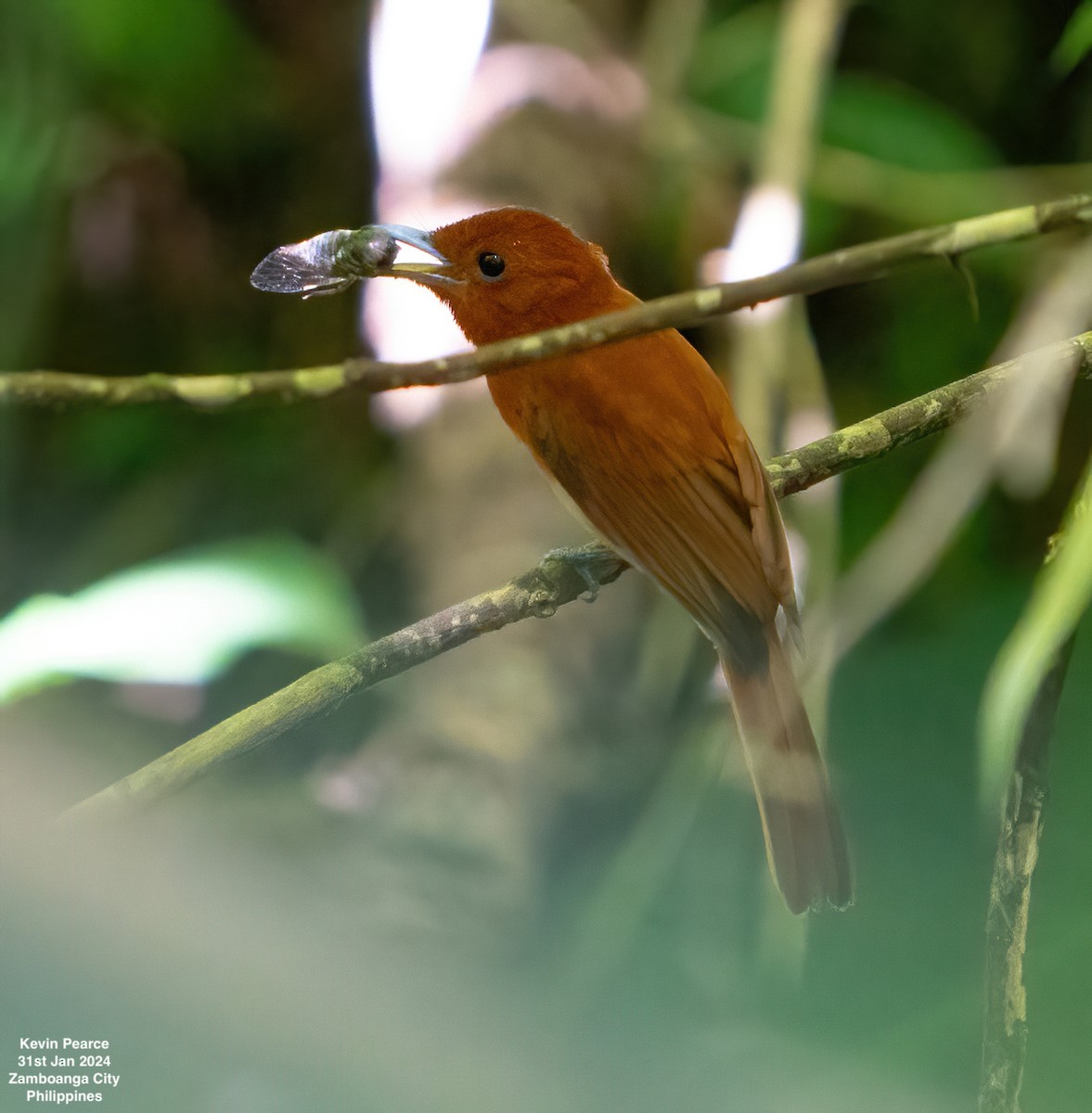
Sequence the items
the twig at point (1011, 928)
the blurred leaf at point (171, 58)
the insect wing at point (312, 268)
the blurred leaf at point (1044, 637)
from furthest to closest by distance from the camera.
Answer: the blurred leaf at point (171, 58)
the insect wing at point (312, 268)
the twig at point (1011, 928)
the blurred leaf at point (1044, 637)

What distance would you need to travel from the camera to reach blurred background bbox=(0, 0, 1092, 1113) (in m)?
0.93

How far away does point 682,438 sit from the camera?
1014 millimetres

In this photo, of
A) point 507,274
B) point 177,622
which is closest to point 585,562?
point 507,274

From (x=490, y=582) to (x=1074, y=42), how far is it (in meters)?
0.73

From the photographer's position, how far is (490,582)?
115cm

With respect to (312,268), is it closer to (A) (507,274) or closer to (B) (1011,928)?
(A) (507,274)

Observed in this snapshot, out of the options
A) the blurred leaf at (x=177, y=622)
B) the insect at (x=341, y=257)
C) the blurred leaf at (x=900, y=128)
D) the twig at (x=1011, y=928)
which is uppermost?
the blurred leaf at (x=900, y=128)

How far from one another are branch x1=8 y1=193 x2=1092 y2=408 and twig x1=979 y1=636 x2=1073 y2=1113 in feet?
1.21

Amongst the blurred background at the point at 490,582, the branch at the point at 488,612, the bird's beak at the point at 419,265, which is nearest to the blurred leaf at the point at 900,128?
the blurred background at the point at 490,582

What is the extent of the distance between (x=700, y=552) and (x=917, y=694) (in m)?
0.27

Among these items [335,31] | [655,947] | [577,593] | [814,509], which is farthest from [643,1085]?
[335,31]

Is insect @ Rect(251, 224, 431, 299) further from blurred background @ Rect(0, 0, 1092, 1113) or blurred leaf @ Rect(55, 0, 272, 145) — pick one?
blurred leaf @ Rect(55, 0, 272, 145)

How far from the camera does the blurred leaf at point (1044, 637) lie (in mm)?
712

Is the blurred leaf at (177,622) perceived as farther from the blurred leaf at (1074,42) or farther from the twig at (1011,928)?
the blurred leaf at (1074,42)
